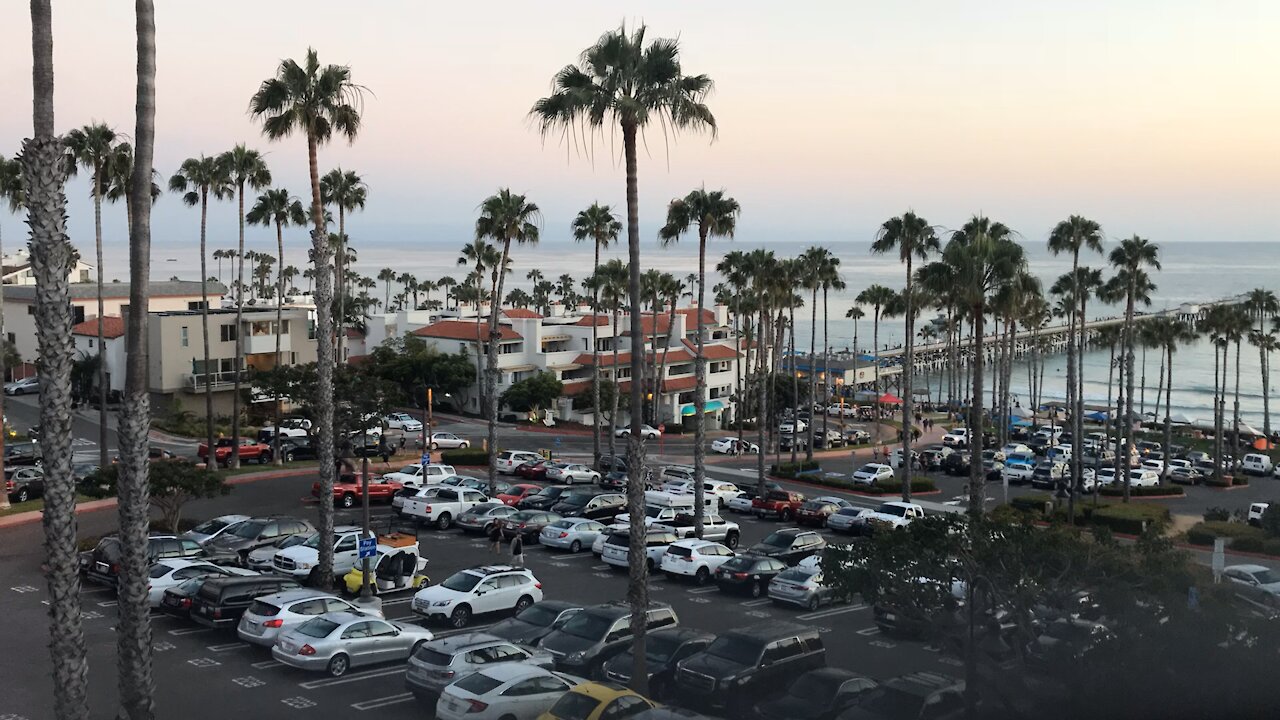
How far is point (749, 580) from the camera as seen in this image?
28609 millimetres

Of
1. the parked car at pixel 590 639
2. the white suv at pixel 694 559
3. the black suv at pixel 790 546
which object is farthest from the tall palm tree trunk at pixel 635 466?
the black suv at pixel 790 546

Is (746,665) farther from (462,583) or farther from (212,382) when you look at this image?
(212,382)

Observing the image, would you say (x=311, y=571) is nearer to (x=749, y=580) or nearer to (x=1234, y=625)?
(x=749, y=580)

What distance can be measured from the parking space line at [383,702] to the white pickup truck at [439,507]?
17943mm

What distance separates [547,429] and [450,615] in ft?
166

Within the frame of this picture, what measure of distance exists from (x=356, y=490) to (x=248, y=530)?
7905mm

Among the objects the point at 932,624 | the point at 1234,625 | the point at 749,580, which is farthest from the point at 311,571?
the point at 1234,625

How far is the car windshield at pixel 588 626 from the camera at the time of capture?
21.0 meters

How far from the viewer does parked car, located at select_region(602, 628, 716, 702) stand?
19609 millimetres

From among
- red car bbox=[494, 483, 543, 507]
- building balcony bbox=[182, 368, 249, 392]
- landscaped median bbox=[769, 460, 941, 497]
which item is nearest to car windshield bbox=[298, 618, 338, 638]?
red car bbox=[494, 483, 543, 507]

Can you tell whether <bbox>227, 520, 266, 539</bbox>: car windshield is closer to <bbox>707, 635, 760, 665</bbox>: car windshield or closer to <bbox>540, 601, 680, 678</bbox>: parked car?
<bbox>540, 601, 680, 678</bbox>: parked car

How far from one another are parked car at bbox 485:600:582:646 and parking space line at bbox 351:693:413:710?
107 inches

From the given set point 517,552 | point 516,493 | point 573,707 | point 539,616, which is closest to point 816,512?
point 516,493

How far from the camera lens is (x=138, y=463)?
532 inches
